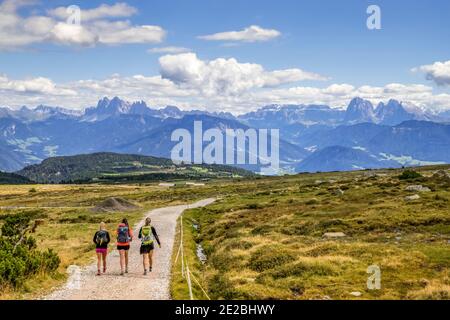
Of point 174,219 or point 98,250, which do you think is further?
point 174,219

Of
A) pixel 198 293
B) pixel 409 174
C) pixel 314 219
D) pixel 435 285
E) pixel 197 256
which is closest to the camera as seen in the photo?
pixel 435 285

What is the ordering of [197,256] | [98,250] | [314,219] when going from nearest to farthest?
1. [98,250]
2. [197,256]
3. [314,219]

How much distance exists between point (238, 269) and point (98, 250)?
948 cm

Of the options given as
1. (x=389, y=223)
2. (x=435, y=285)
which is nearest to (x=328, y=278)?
(x=435, y=285)

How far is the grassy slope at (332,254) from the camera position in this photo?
2453cm

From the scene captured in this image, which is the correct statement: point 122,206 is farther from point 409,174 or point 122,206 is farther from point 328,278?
point 328,278

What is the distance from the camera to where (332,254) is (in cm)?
3219

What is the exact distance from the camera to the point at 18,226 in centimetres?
5403

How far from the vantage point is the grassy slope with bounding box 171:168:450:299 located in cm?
A: 2453

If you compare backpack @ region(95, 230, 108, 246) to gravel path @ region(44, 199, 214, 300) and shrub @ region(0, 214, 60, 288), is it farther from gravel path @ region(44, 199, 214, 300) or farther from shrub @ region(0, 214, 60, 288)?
shrub @ region(0, 214, 60, 288)

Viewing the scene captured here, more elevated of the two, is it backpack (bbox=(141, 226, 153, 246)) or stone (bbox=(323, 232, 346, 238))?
backpack (bbox=(141, 226, 153, 246))

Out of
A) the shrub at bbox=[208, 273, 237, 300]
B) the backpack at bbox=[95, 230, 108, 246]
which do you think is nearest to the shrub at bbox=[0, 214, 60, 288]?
the backpack at bbox=[95, 230, 108, 246]

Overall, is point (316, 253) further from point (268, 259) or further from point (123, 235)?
point (123, 235)

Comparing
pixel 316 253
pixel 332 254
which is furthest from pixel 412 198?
pixel 332 254
